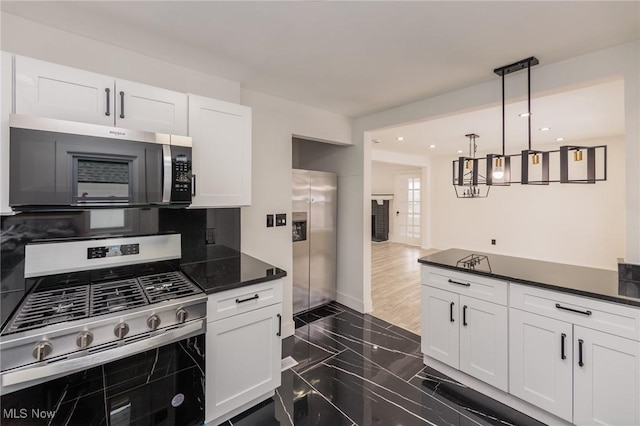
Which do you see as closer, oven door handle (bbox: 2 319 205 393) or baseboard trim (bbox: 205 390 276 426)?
oven door handle (bbox: 2 319 205 393)

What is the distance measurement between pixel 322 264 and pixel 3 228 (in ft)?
9.47

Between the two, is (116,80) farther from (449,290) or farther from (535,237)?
(535,237)

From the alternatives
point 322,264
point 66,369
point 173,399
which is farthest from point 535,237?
point 66,369

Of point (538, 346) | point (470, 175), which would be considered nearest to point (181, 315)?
point (538, 346)

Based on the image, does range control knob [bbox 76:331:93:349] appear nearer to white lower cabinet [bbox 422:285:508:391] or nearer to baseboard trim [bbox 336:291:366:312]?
white lower cabinet [bbox 422:285:508:391]

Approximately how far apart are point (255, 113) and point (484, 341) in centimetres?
276

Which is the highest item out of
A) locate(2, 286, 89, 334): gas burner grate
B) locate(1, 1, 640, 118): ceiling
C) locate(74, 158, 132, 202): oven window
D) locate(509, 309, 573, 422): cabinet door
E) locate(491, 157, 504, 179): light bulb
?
locate(1, 1, 640, 118): ceiling

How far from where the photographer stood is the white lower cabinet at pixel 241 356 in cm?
168

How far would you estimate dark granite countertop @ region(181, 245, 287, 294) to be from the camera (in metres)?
1.75

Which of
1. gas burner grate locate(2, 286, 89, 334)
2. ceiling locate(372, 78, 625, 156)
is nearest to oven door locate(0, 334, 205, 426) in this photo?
gas burner grate locate(2, 286, 89, 334)

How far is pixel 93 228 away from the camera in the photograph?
5.86 ft

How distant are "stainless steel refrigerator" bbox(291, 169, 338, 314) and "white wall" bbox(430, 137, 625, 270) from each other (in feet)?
15.6

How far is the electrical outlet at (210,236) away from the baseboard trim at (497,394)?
2107 millimetres

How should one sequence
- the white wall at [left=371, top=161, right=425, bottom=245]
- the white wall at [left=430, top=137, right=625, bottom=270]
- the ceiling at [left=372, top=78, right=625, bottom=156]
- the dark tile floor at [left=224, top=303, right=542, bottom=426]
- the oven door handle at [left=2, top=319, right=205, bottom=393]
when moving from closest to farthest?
the oven door handle at [left=2, top=319, right=205, bottom=393] → the dark tile floor at [left=224, top=303, right=542, bottom=426] → the ceiling at [left=372, top=78, right=625, bottom=156] → the white wall at [left=430, top=137, right=625, bottom=270] → the white wall at [left=371, top=161, right=425, bottom=245]
